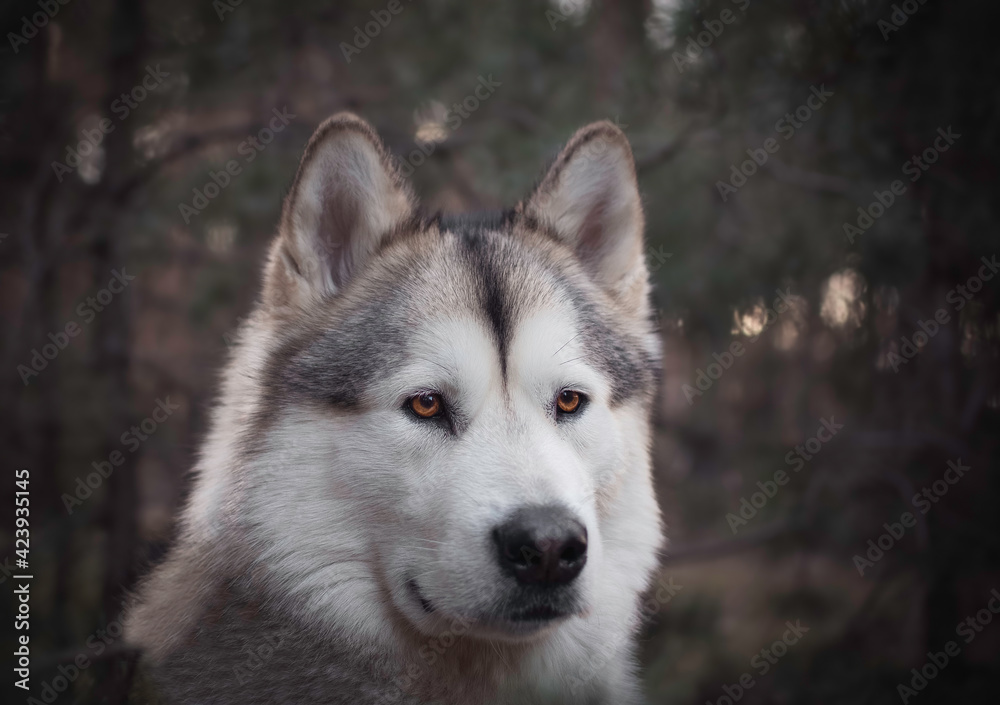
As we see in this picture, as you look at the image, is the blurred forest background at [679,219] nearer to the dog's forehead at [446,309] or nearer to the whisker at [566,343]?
the dog's forehead at [446,309]

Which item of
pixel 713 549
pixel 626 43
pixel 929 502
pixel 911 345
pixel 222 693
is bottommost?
pixel 713 549

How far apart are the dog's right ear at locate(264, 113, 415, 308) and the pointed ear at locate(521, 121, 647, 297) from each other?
0.69 m

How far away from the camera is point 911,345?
5.24m

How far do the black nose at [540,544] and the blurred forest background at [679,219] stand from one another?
140cm

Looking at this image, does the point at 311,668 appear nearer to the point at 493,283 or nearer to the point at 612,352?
the point at 493,283

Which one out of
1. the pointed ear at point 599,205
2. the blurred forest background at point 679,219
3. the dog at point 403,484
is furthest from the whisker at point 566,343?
the blurred forest background at point 679,219

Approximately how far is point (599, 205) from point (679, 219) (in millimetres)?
2063

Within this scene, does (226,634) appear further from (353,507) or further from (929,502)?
(929,502)

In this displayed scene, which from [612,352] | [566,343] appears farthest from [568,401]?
[612,352]

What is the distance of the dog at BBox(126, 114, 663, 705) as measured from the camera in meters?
2.46

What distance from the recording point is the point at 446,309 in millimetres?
2822

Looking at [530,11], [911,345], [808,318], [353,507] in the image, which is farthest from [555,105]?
[353,507]

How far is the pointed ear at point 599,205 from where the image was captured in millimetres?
3250

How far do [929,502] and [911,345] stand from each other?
112 centimetres
